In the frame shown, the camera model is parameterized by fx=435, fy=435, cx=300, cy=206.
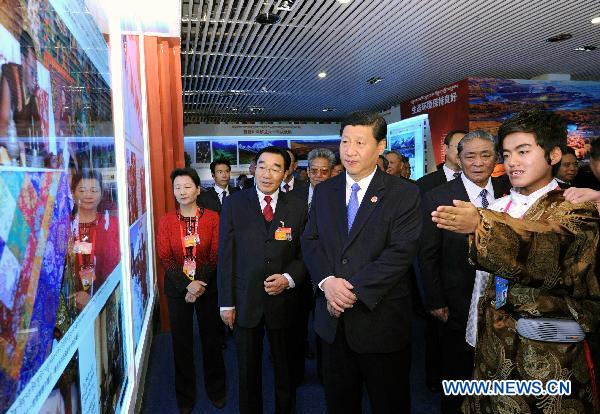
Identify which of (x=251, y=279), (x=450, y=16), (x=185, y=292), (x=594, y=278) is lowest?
(x=185, y=292)

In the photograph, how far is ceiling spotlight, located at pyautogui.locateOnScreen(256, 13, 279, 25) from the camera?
4.77m

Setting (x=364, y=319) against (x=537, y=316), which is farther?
(x=364, y=319)

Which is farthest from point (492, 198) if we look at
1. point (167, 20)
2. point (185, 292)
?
point (167, 20)

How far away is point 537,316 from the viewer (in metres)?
1.37

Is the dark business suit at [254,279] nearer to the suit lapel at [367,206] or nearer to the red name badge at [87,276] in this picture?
the suit lapel at [367,206]

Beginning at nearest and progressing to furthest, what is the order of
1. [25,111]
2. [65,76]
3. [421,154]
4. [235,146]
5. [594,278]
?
[25,111], [65,76], [594,278], [421,154], [235,146]

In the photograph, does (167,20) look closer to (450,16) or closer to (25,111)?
(450,16)

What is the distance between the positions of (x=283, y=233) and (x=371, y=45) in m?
4.31

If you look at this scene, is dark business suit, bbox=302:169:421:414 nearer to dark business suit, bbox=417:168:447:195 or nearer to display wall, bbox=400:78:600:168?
dark business suit, bbox=417:168:447:195

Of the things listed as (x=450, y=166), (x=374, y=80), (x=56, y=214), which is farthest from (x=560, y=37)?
(x=56, y=214)

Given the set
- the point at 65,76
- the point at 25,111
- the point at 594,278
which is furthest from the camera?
the point at 594,278

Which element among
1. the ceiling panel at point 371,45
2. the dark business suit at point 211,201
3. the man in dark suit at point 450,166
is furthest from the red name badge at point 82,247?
the ceiling panel at point 371,45

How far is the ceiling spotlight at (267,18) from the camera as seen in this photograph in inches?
188

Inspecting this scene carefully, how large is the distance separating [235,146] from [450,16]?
859 cm
